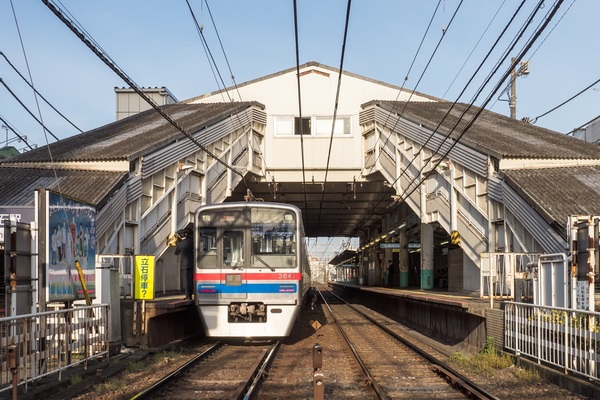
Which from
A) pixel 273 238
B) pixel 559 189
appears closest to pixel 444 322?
pixel 559 189

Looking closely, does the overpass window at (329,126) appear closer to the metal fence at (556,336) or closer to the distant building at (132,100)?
the distant building at (132,100)

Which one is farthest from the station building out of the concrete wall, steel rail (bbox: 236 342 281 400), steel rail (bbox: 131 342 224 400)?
steel rail (bbox: 236 342 281 400)

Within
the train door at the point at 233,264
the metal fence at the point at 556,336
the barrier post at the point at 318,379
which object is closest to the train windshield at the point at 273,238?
the train door at the point at 233,264

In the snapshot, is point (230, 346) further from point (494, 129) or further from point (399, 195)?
point (494, 129)

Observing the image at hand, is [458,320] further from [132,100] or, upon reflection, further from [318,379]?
[132,100]

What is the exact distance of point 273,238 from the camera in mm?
14305

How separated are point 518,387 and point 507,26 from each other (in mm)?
5117

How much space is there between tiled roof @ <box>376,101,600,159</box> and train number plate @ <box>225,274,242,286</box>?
638 cm

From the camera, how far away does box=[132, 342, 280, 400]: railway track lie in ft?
27.7

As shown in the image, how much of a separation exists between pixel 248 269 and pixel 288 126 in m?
15.3

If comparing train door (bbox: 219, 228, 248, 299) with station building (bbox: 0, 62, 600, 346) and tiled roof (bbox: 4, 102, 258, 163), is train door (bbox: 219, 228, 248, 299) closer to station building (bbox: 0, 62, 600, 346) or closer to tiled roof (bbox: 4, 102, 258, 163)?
station building (bbox: 0, 62, 600, 346)

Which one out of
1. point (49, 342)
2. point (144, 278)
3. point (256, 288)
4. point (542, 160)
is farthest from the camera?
point (542, 160)

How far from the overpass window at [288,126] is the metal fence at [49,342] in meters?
18.6

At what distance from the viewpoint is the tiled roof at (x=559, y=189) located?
49.7 ft
